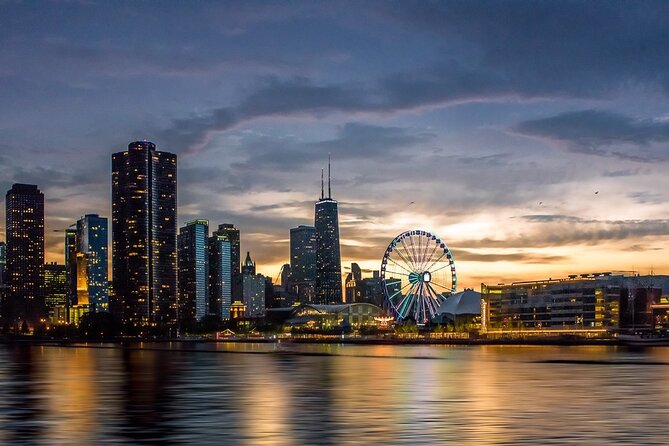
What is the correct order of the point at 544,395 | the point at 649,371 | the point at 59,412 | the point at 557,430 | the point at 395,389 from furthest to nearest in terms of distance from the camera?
1. the point at 649,371
2. the point at 395,389
3. the point at 544,395
4. the point at 59,412
5. the point at 557,430

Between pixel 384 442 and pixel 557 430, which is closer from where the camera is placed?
Answer: pixel 384 442

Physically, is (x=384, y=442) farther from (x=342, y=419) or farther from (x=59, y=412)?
(x=59, y=412)

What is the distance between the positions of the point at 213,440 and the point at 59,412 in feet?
51.9

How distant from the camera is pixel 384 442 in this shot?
38375 millimetres

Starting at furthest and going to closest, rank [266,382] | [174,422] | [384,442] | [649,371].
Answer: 1. [649,371]
2. [266,382]
3. [174,422]
4. [384,442]

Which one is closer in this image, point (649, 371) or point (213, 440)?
point (213, 440)

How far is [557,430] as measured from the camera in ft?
137

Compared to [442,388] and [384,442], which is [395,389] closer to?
[442,388]

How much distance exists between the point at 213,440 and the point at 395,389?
103 ft

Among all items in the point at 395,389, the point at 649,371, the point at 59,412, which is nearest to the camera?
the point at 59,412

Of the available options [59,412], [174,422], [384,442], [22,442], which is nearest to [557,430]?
[384,442]

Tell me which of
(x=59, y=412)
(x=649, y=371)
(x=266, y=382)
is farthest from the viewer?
(x=649, y=371)

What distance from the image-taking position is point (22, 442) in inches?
1537

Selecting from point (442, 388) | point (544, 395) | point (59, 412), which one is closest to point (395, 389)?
point (442, 388)
